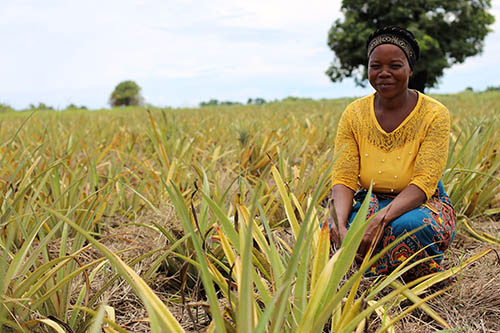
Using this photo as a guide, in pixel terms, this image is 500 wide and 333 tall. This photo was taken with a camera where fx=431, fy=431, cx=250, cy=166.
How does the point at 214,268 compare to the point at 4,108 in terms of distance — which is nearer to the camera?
the point at 214,268

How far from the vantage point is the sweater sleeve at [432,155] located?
1.25m

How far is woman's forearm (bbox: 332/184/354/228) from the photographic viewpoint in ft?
4.42

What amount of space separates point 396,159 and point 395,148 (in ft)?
0.11

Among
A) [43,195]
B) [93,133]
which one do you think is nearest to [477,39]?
[93,133]

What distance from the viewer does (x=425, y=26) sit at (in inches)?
679

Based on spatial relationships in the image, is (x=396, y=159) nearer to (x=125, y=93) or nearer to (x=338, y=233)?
(x=338, y=233)

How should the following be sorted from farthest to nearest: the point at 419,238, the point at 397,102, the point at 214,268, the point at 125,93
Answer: the point at 125,93 → the point at 397,102 → the point at 419,238 → the point at 214,268

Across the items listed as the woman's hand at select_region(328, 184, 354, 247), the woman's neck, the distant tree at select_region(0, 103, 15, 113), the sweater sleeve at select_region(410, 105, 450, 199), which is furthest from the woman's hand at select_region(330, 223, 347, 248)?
the distant tree at select_region(0, 103, 15, 113)

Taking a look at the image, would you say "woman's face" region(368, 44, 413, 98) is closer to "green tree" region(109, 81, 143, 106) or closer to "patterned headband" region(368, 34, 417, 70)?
"patterned headband" region(368, 34, 417, 70)

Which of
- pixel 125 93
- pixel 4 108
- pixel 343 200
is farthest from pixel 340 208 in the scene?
pixel 125 93

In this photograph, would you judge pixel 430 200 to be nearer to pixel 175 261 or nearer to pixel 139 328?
pixel 175 261

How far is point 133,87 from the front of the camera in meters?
35.9

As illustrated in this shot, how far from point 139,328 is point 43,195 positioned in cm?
93

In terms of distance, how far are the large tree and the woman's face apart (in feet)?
54.9
